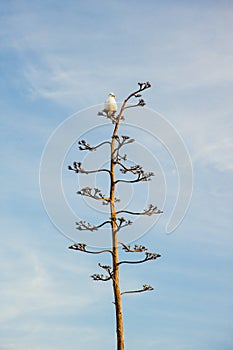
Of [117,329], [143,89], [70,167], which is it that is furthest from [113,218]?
[143,89]

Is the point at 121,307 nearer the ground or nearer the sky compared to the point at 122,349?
nearer the sky

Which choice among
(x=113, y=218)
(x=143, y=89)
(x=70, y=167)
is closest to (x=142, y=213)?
(x=113, y=218)

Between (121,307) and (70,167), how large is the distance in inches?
130

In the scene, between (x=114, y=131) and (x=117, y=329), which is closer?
(x=117, y=329)

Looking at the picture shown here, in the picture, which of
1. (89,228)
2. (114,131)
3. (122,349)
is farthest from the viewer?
(114,131)

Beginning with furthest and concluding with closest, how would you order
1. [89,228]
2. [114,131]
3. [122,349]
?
[114,131] < [89,228] < [122,349]

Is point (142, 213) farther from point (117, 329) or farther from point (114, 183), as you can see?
point (117, 329)

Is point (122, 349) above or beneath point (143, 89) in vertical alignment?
beneath

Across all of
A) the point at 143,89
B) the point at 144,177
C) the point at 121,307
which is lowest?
the point at 121,307

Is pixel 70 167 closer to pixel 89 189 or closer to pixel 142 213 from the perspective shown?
pixel 89 189

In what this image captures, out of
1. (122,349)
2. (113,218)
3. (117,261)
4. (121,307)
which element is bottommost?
(122,349)

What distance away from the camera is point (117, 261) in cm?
1286

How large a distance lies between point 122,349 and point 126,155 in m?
4.33

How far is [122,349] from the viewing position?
481 inches
